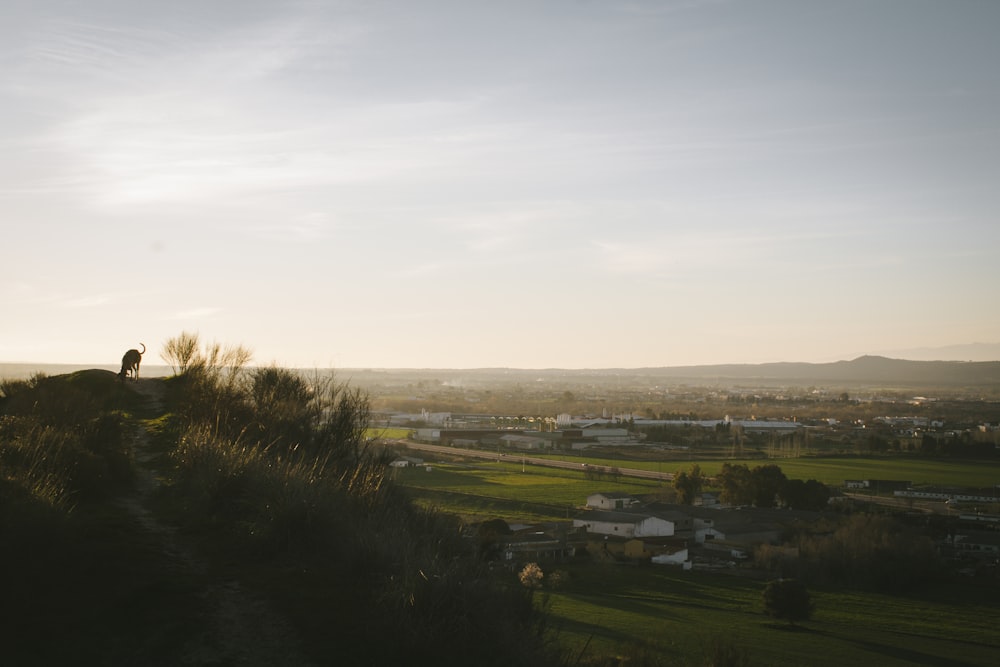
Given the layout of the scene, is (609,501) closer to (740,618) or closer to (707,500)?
(707,500)

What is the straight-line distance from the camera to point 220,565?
7391mm

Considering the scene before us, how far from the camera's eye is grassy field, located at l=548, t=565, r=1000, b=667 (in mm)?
16922

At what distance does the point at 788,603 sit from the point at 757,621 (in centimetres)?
92

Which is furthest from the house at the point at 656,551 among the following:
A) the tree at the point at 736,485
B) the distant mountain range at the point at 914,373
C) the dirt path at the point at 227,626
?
the distant mountain range at the point at 914,373

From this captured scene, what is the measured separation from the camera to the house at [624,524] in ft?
94.0

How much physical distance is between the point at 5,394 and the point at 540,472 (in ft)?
96.4

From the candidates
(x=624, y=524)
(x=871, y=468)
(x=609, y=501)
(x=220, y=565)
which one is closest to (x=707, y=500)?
(x=609, y=501)

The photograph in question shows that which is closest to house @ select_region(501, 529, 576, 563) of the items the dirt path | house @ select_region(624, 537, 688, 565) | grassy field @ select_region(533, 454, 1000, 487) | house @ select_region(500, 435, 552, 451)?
house @ select_region(624, 537, 688, 565)

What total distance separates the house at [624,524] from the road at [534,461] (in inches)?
534

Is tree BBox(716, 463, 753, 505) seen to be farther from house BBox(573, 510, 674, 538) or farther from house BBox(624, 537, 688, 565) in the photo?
house BBox(624, 537, 688, 565)

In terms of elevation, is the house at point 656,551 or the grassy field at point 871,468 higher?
the grassy field at point 871,468

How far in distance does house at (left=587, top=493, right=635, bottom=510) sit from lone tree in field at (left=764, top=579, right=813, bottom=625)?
37.7 ft

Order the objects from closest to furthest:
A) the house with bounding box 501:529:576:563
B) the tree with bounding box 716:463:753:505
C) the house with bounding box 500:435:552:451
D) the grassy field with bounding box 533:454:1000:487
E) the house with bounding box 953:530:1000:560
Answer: the house with bounding box 501:529:576:563, the house with bounding box 953:530:1000:560, the tree with bounding box 716:463:753:505, the grassy field with bounding box 533:454:1000:487, the house with bounding box 500:435:552:451

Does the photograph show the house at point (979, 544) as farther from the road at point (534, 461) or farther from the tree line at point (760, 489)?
the road at point (534, 461)
